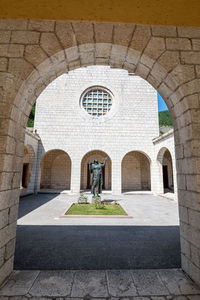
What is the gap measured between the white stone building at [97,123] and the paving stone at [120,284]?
8.71 metres

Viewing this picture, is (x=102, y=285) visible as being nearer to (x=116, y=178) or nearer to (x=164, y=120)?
(x=116, y=178)

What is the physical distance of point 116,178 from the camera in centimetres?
1061

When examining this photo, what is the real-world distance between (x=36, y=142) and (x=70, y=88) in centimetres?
507

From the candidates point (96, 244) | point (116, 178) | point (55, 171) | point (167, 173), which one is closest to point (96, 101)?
point (116, 178)

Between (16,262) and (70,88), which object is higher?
(70,88)

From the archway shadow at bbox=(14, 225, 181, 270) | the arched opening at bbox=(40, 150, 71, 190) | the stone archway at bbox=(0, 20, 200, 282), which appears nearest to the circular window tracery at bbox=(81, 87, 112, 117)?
the arched opening at bbox=(40, 150, 71, 190)

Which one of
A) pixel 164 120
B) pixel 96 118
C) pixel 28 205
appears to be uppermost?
pixel 164 120

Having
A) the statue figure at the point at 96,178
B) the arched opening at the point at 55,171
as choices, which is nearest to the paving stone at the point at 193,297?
the statue figure at the point at 96,178

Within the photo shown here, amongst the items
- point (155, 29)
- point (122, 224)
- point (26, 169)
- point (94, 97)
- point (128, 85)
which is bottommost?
point (122, 224)

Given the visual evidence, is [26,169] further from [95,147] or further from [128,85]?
[128,85]

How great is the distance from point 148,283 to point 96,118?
34.5ft

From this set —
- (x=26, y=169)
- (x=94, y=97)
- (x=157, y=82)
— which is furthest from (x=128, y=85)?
(x=26, y=169)

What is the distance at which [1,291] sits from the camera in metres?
1.56

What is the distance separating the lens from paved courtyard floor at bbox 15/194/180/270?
7.06ft
